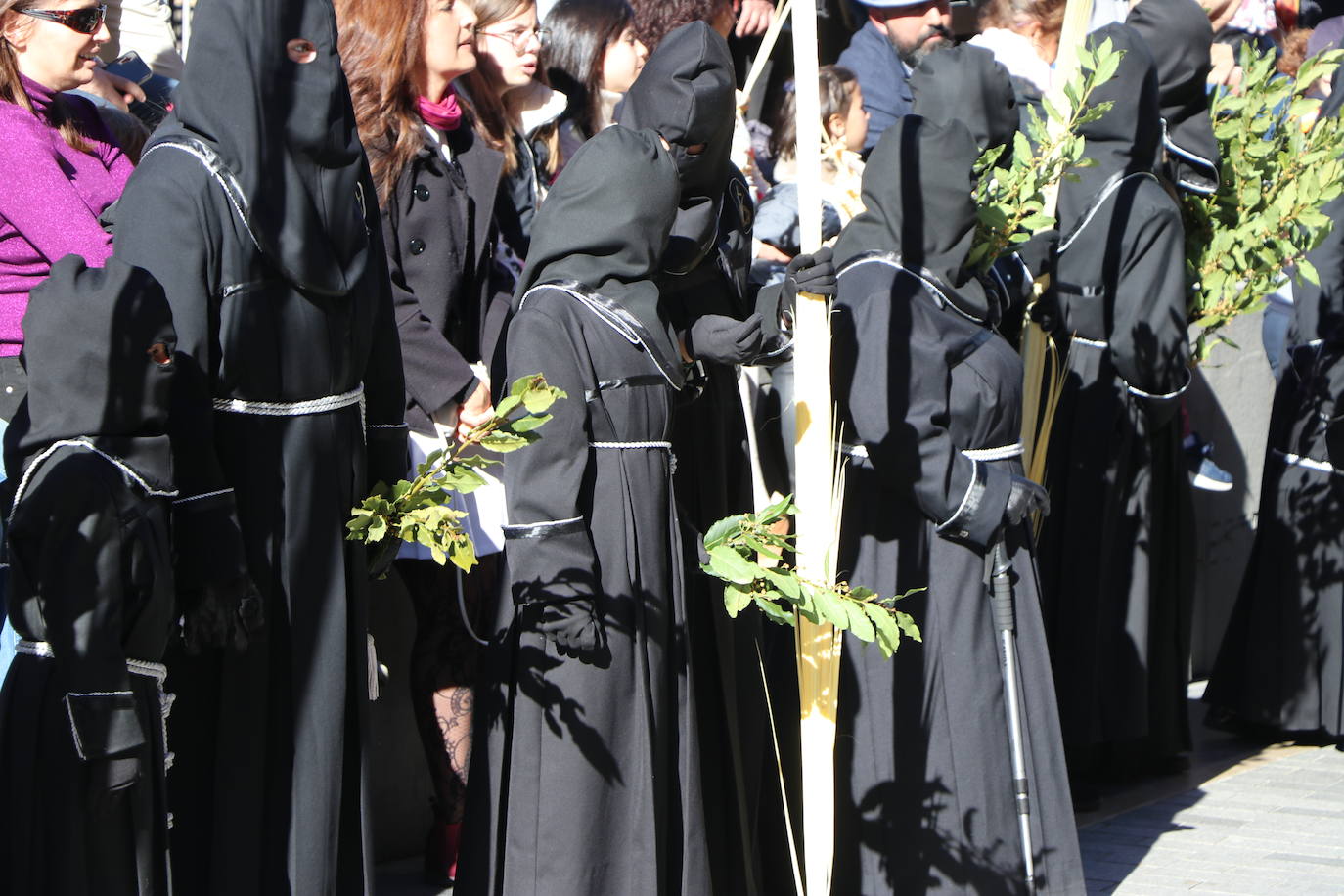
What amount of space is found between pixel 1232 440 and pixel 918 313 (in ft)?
16.0

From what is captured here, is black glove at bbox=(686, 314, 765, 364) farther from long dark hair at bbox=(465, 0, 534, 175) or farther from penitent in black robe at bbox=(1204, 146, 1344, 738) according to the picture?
penitent in black robe at bbox=(1204, 146, 1344, 738)

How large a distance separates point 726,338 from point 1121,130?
8.29 ft

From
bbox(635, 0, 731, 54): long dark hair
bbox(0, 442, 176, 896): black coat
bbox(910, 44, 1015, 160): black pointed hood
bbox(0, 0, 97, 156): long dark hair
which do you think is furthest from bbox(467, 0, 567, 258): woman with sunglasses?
bbox(0, 442, 176, 896): black coat

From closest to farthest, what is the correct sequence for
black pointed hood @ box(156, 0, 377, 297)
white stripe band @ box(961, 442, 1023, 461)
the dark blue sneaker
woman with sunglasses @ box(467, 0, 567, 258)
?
black pointed hood @ box(156, 0, 377, 297) → white stripe band @ box(961, 442, 1023, 461) → woman with sunglasses @ box(467, 0, 567, 258) → the dark blue sneaker

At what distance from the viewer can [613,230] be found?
14.3ft

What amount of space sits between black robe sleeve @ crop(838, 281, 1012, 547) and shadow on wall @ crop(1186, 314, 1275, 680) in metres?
4.42

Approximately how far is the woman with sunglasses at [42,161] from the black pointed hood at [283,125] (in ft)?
2.00

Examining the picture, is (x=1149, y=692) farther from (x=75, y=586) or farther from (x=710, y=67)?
(x=75, y=586)

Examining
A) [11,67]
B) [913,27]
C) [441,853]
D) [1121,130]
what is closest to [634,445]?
[441,853]

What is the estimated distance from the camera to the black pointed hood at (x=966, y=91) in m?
5.12

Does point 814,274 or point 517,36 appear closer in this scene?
point 814,274

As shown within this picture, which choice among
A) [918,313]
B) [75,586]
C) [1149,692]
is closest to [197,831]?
[75,586]

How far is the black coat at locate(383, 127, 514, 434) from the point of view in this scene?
16.4 ft

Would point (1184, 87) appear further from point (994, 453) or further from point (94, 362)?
point (94, 362)
